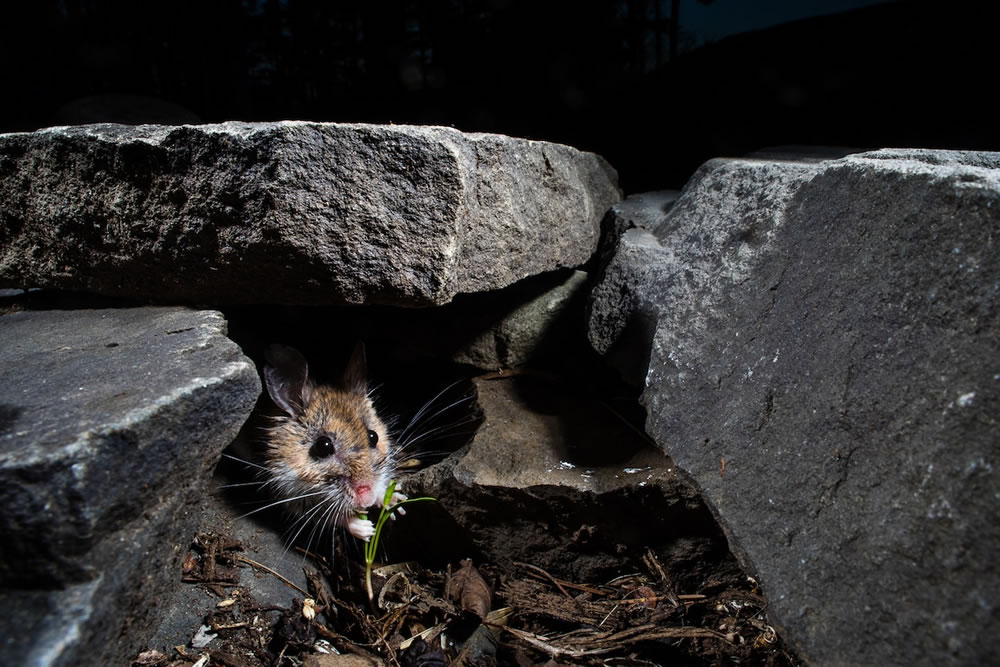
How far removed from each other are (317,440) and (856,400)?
7.09ft

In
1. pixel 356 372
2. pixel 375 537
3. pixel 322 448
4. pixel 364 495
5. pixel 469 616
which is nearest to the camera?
pixel 469 616

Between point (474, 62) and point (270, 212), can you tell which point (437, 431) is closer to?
point (270, 212)

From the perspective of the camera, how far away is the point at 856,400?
1595mm

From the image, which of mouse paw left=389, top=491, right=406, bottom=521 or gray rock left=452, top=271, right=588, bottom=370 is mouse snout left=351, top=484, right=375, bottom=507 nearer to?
mouse paw left=389, top=491, right=406, bottom=521

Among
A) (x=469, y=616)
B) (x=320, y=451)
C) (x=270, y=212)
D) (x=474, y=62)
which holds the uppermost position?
(x=474, y=62)

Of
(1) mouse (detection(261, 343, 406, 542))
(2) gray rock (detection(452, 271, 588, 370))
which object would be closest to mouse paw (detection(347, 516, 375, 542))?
(1) mouse (detection(261, 343, 406, 542))

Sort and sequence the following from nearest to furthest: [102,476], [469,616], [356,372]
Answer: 1. [102,476]
2. [469,616]
3. [356,372]

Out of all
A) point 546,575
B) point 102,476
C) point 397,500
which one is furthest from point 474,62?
point 102,476

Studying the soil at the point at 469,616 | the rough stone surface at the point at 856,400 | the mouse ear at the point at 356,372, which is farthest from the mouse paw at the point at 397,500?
the rough stone surface at the point at 856,400

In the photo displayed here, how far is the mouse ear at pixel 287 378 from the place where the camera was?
9.43 ft

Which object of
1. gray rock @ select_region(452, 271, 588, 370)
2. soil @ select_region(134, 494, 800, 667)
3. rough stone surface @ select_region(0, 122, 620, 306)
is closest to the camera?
rough stone surface @ select_region(0, 122, 620, 306)

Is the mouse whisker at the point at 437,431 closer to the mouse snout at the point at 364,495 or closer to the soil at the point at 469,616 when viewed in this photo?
the mouse snout at the point at 364,495

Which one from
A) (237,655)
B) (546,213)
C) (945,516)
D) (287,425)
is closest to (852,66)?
(546,213)

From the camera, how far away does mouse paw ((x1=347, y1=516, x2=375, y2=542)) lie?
2736mm
